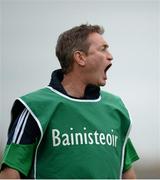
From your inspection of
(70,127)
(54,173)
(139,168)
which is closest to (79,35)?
(70,127)

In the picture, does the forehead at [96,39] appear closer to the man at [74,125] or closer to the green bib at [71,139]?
the man at [74,125]

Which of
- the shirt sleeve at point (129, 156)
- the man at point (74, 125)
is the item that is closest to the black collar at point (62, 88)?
the man at point (74, 125)

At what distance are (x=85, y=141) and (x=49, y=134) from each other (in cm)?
16

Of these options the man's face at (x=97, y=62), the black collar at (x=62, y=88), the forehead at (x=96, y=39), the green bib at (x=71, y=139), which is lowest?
the green bib at (x=71, y=139)

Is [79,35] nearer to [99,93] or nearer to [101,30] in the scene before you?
[101,30]

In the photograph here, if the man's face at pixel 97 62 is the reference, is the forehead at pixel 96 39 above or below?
above

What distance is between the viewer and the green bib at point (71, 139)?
243cm

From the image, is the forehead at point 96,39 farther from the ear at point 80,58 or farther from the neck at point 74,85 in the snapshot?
the neck at point 74,85

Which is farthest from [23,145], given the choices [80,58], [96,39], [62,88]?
[96,39]

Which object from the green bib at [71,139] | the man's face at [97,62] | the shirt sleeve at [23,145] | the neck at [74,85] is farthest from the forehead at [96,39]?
the shirt sleeve at [23,145]

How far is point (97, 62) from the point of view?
2.57 meters

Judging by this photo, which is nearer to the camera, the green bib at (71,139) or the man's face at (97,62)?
the green bib at (71,139)

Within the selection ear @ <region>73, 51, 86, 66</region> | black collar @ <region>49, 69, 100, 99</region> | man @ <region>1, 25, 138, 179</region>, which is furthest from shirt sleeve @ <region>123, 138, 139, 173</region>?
ear @ <region>73, 51, 86, 66</region>

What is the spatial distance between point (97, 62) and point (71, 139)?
0.37 meters
